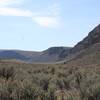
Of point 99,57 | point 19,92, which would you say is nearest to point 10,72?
point 19,92

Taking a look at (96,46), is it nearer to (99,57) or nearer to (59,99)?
(99,57)

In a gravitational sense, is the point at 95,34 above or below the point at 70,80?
above

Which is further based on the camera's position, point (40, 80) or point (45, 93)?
point (40, 80)

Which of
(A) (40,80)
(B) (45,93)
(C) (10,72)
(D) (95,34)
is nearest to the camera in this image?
(B) (45,93)

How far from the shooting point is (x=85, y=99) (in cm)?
1842

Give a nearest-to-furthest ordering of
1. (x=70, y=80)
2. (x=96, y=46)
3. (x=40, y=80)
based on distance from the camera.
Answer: (x=40, y=80) < (x=70, y=80) < (x=96, y=46)

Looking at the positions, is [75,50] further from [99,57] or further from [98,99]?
[98,99]

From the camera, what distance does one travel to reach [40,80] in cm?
2766

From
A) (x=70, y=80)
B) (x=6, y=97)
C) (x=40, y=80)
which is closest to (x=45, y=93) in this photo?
(x=6, y=97)

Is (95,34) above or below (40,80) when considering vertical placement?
above

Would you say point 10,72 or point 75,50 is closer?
point 10,72

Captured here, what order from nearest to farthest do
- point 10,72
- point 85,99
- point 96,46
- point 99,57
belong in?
point 85,99 → point 10,72 → point 99,57 → point 96,46

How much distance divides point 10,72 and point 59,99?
14.2m

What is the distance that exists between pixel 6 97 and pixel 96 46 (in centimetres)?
12048
